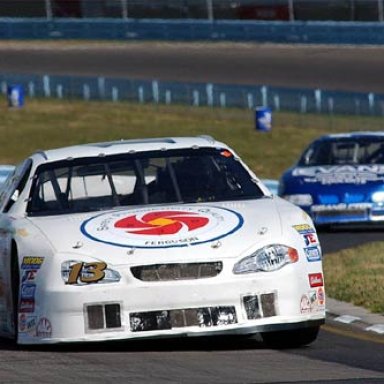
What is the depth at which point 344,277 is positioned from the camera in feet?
46.3

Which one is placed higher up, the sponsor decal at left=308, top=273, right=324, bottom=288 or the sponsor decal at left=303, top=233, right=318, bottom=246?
the sponsor decal at left=303, top=233, right=318, bottom=246

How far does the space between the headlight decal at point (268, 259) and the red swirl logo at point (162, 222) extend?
37cm

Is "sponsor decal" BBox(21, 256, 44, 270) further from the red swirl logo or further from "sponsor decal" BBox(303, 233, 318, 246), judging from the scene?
"sponsor decal" BBox(303, 233, 318, 246)

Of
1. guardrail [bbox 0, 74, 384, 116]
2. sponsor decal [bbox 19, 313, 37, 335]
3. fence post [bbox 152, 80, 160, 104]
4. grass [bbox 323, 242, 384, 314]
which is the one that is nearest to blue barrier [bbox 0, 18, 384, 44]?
guardrail [bbox 0, 74, 384, 116]

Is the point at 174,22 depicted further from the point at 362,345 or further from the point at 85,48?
the point at 362,345

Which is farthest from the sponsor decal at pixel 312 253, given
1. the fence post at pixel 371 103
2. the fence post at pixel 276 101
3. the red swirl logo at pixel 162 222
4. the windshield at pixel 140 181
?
the fence post at pixel 276 101

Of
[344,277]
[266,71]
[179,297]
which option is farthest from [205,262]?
[266,71]

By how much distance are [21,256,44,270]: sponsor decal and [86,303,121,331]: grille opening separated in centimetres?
40

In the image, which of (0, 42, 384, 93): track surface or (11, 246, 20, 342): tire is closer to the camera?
(11, 246, 20, 342): tire

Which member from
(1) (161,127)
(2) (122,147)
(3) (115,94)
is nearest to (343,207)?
(2) (122,147)

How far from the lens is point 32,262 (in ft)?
31.1

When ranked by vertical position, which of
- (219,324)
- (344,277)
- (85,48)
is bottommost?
(85,48)

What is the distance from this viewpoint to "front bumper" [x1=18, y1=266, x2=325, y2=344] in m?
9.28

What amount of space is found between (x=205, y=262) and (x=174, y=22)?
2079 inches
